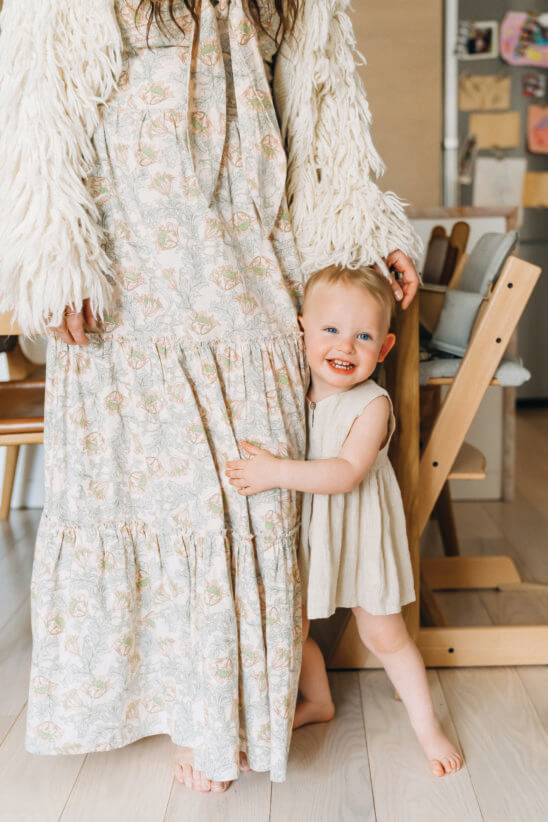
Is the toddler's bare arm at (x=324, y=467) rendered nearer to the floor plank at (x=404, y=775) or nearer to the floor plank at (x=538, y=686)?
the floor plank at (x=404, y=775)

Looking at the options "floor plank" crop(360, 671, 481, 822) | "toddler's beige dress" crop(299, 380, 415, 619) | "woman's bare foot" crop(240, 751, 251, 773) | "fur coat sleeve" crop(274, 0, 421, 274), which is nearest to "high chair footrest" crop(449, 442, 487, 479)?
"toddler's beige dress" crop(299, 380, 415, 619)

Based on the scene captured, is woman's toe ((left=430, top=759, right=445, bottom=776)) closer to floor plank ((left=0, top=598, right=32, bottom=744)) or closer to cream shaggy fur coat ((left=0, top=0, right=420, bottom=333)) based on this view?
floor plank ((left=0, top=598, right=32, bottom=744))

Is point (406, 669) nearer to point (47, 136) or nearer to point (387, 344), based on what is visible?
point (387, 344)

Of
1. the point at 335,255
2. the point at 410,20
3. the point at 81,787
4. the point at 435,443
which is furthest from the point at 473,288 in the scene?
the point at 410,20

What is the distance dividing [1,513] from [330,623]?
4.00ft

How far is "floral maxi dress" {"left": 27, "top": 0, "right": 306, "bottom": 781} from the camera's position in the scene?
108 centimetres

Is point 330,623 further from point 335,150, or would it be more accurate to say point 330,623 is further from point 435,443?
point 335,150

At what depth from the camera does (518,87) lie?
12.5ft

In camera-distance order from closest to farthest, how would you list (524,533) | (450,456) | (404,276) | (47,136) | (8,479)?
(47,136) < (404,276) < (450,456) < (524,533) < (8,479)

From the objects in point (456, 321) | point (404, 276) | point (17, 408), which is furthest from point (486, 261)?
point (17, 408)

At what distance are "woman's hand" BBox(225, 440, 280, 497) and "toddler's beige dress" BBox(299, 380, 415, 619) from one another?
12 centimetres

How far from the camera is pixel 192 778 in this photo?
116 cm

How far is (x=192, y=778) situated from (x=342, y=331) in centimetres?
72

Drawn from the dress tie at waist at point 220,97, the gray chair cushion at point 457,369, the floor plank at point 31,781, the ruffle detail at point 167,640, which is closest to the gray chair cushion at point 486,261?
the gray chair cushion at point 457,369
